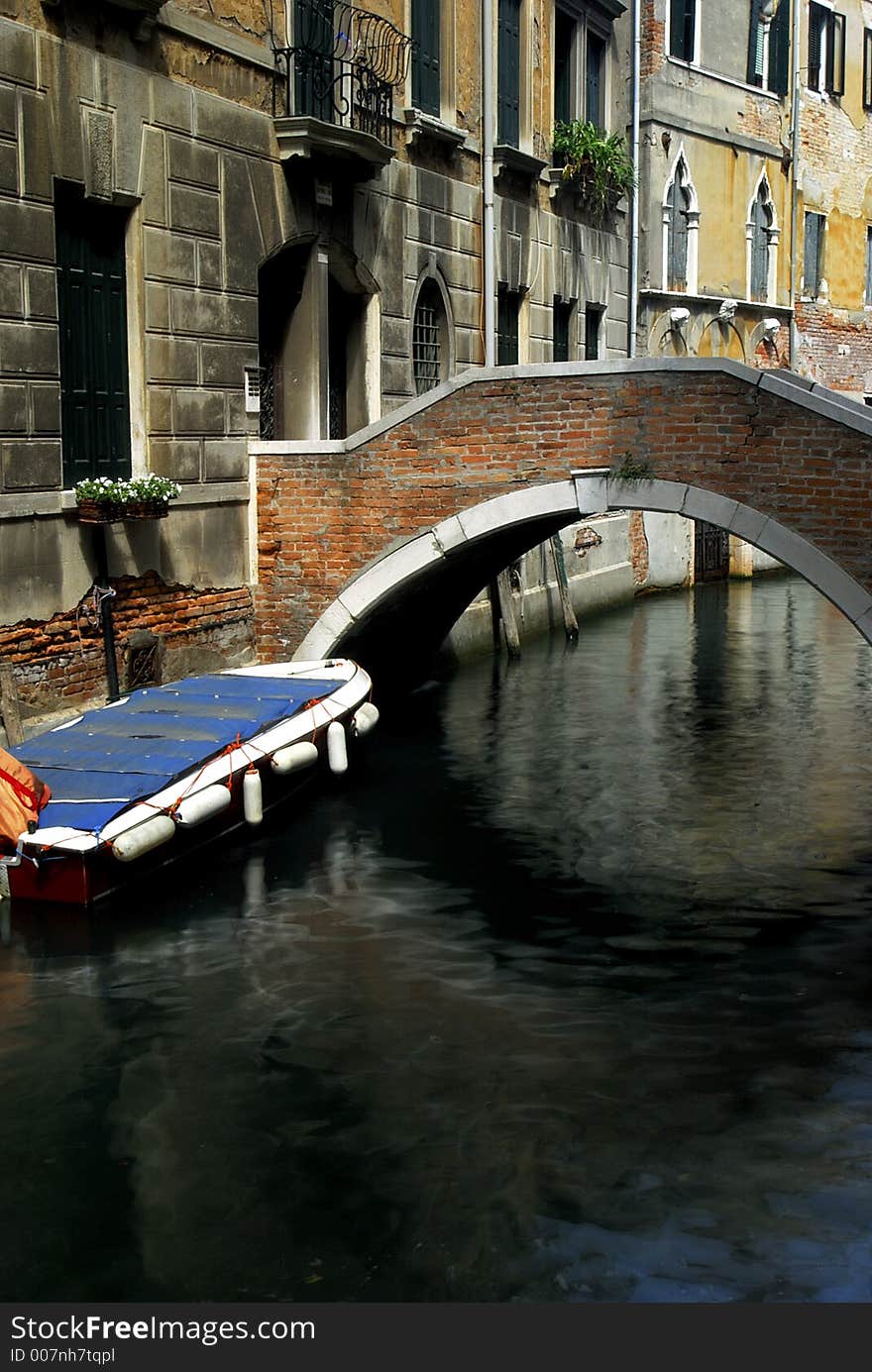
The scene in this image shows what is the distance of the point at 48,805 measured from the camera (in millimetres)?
7895

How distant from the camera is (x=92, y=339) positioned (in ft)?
32.8

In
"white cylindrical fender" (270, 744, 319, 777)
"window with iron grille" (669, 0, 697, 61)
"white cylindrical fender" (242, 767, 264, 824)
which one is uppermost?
"window with iron grille" (669, 0, 697, 61)

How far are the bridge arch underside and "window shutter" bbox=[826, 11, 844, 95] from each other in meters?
13.0

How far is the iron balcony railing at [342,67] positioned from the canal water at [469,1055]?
4910mm

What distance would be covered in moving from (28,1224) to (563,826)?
5.20 m

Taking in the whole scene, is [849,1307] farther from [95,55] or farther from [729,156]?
[729,156]

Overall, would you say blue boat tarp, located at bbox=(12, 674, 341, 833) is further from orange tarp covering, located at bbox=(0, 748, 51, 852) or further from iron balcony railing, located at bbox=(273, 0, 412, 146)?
iron balcony railing, located at bbox=(273, 0, 412, 146)

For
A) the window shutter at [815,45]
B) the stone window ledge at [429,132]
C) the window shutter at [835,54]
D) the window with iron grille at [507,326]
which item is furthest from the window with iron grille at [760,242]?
the stone window ledge at [429,132]

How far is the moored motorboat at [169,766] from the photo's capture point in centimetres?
779

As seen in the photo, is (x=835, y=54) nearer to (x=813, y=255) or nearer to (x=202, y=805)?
(x=813, y=255)

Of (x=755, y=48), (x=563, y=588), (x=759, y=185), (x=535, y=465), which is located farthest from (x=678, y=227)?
(x=535, y=465)

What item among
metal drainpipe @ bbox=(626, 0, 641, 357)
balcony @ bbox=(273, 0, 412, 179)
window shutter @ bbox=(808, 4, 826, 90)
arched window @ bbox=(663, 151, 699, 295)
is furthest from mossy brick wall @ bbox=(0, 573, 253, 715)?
window shutter @ bbox=(808, 4, 826, 90)

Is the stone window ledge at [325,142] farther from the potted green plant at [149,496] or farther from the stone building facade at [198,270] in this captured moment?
the potted green plant at [149,496]

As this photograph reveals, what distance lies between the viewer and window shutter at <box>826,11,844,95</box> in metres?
23.2
